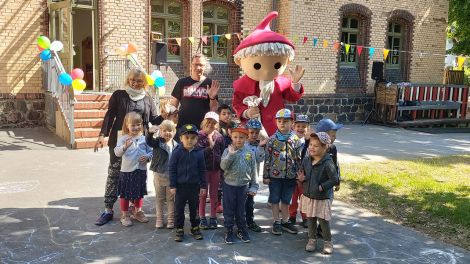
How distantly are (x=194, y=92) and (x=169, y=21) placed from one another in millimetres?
7706

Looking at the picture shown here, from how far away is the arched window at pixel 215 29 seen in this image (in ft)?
43.1

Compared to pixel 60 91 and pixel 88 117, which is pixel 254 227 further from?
pixel 60 91

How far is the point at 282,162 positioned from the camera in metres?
4.75

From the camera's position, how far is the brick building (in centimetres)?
1068

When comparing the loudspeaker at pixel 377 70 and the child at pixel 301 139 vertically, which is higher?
the loudspeaker at pixel 377 70

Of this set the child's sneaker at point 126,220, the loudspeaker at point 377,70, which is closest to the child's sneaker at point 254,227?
the child's sneaker at point 126,220

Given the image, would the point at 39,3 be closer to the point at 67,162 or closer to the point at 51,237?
the point at 67,162

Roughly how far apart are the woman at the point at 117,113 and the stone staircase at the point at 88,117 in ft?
14.0

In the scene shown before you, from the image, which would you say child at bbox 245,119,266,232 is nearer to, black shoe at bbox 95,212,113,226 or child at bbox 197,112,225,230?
child at bbox 197,112,225,230

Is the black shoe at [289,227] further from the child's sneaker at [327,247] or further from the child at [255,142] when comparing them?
the child's sneaker at [327,247]

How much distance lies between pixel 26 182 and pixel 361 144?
778 centimetres

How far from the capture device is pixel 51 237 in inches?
177

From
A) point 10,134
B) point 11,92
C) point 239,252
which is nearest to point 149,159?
point 239,252

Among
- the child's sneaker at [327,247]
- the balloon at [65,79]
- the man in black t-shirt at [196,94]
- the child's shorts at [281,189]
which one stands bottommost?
the child's sneaker at [327,247]
